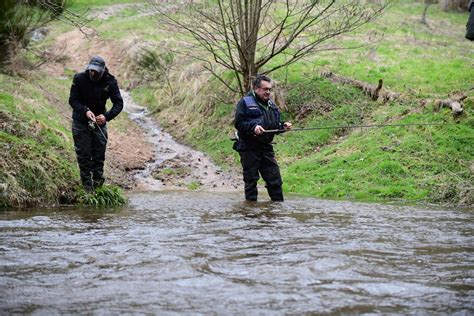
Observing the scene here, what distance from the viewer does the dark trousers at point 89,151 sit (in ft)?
32.0

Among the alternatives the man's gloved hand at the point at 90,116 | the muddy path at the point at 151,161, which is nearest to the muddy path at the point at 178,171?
the muddy path at the point at 151,161

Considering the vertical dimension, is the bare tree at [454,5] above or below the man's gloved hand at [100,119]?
above

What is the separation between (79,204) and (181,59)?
14.3 meters

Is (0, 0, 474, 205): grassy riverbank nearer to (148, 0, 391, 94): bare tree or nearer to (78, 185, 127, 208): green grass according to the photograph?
(78, 185, 127, 208): green grass

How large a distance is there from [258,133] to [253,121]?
265 mm

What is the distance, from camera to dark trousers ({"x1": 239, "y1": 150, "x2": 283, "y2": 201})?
997cm

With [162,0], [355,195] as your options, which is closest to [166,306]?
[355,195]

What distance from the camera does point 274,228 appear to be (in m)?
7.67

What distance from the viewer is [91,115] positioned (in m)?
9.49

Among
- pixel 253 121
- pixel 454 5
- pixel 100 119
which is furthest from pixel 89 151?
pixel 454 5

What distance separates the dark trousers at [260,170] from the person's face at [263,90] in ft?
2.98

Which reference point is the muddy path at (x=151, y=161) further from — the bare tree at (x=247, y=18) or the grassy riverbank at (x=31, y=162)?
the bare tree at (x=247, y=18)

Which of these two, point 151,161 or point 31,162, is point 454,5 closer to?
point 151,161

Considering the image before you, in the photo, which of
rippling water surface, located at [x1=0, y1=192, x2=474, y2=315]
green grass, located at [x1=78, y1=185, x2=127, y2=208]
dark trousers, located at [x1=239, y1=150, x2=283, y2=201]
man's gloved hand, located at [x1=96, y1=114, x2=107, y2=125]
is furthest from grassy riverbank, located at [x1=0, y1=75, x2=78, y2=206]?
dark trousers, located at [x1=239, y1=150, x2=283, y2=201]
